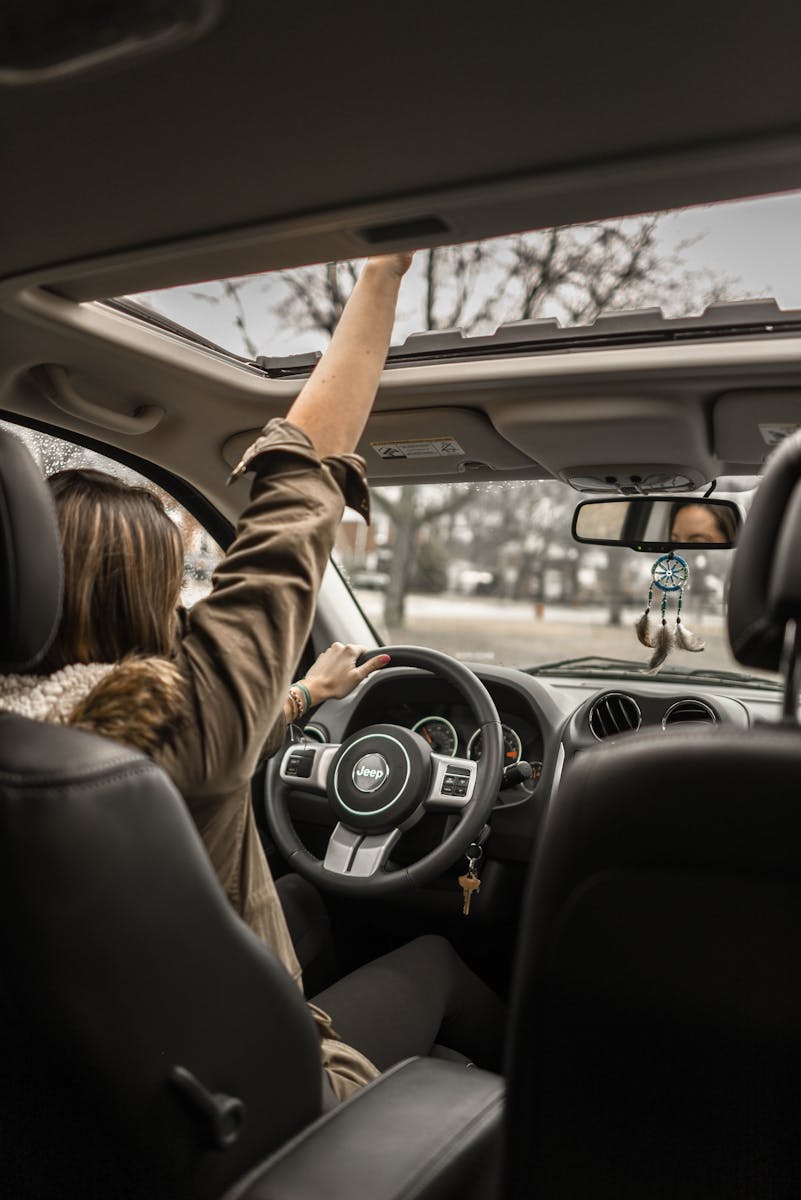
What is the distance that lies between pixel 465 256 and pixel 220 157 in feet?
2.82

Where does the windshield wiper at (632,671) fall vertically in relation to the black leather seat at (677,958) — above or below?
above

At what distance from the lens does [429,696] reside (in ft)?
10.7

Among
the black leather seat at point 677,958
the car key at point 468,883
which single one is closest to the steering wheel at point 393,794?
the car key at point 468,883

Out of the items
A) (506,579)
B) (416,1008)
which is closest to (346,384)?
(416,1008)

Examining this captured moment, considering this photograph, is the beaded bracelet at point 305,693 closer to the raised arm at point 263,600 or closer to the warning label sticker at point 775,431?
the raised arm at point 263,600

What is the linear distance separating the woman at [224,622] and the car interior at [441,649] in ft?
0.39

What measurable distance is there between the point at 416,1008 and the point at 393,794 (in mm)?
685

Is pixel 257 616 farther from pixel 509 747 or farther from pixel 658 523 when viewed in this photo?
pixel 509 747

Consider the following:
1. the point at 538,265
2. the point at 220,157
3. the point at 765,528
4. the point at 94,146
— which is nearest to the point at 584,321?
the point at 538,265

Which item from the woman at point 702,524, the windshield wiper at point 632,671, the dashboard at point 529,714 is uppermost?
the woman at point 702,524

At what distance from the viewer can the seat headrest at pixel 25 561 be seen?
118 cm

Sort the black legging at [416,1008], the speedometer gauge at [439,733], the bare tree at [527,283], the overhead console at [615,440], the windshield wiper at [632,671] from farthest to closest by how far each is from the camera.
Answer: the speedometer gauge at [439,733] < the windshield wiper at [632,671] < the overhead console at [615,440] < the bare tree at [527,283] < the black legging at [416,1008]

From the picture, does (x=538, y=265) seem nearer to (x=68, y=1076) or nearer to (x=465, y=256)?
(x=465, y=256)

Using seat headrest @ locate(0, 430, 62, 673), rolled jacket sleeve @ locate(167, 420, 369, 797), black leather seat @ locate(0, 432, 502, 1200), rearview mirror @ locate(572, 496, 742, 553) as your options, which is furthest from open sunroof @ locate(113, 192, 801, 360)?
black leather seat @ locate(0, 432, 502, 1200)
